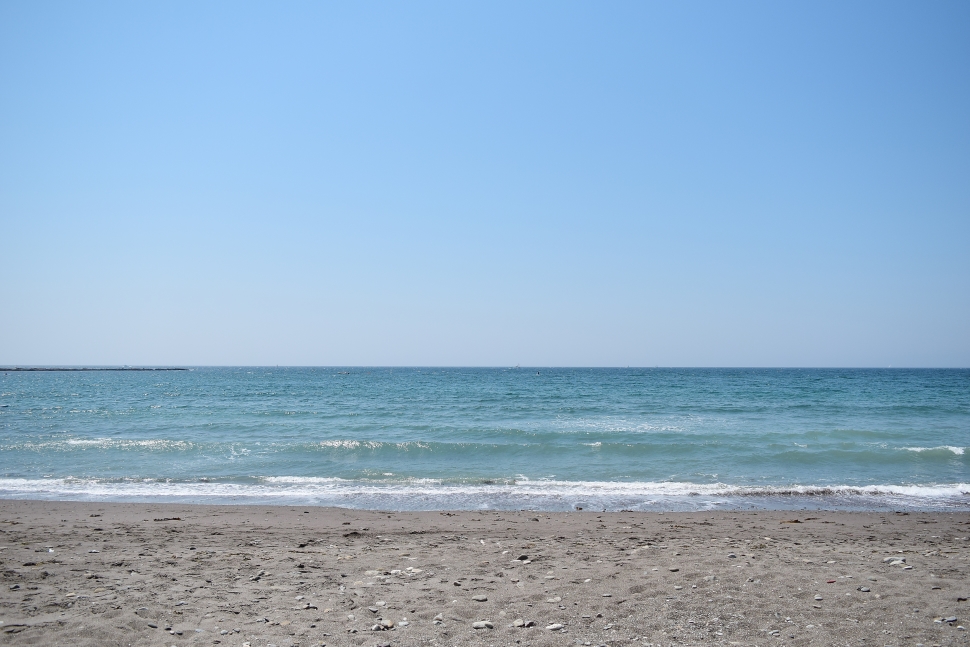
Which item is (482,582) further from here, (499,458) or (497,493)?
(499,458)

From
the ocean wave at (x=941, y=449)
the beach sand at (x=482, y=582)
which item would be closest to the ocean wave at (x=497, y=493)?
the beach sand at (x=482, y=582)

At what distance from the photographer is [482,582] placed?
669 centimetres

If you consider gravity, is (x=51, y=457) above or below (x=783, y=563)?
below

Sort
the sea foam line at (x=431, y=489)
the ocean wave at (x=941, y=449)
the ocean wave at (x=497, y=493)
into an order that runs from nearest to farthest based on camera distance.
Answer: the ocean wave at (x=497, y=493)
the sea foam line at (x=431, y=489)
the ocean wave at (x=941, y=449)

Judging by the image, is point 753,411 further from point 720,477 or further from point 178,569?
point 178,569

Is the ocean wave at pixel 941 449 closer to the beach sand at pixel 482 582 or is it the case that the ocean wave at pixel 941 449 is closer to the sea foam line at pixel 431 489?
the sea foam line at pixel 431 489

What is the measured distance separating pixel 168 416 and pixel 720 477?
2791 cm

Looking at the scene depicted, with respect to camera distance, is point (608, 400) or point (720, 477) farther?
point (608, 400)

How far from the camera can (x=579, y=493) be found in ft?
44.5

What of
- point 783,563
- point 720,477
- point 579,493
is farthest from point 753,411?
point 783,563

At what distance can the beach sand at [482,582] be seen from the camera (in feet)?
17.1

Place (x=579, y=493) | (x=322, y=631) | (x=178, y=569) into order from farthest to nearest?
(x=579, y=493) → (x=178, y=569) → (x=322, y=631)

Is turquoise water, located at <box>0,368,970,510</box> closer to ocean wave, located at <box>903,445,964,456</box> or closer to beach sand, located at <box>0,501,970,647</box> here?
ocean wave, located at <box>903,445,964,456</box>

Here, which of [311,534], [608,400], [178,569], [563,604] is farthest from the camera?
[608,400]
